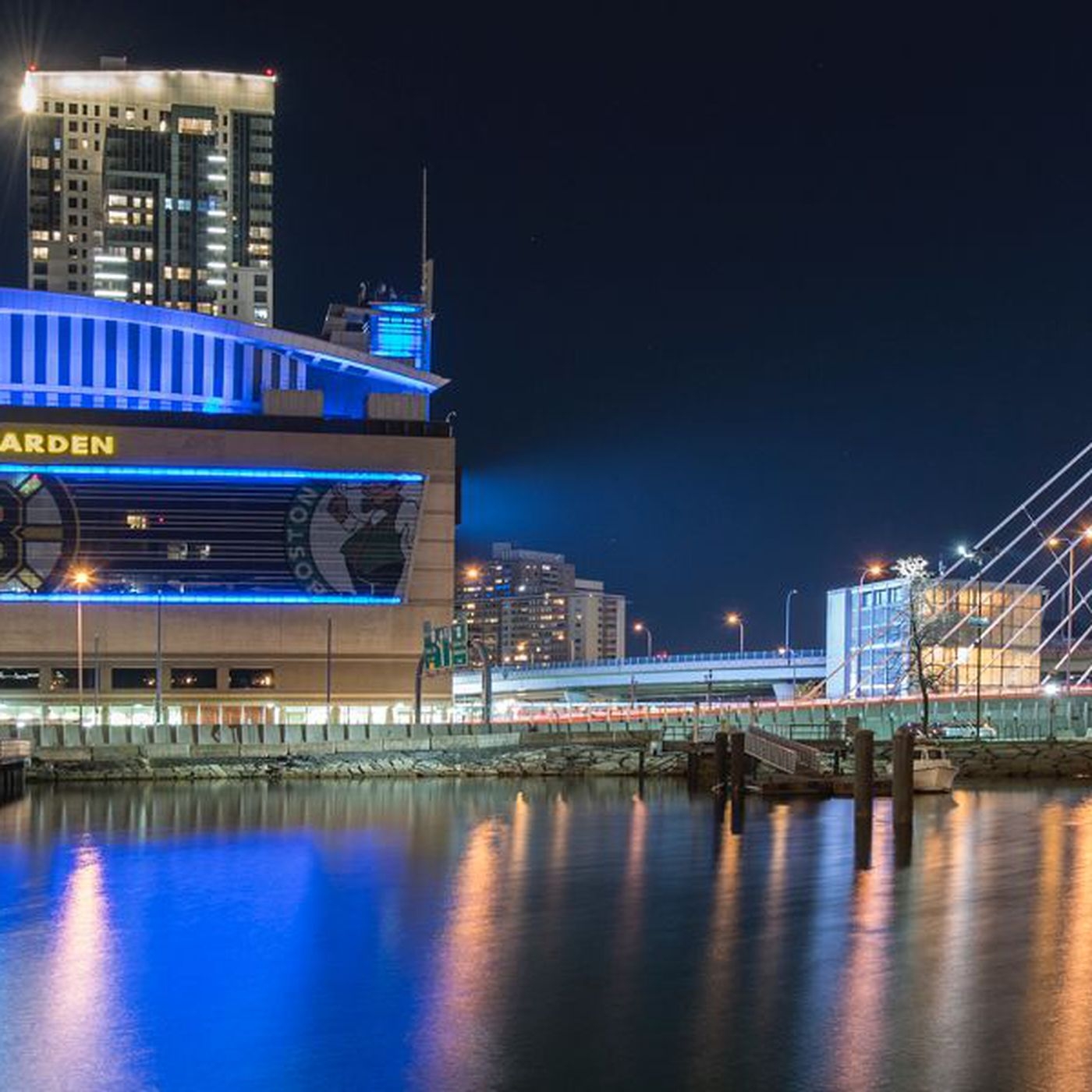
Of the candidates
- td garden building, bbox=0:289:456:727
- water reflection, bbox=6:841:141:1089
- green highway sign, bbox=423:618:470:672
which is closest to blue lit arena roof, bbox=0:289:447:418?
td garden building, bbox=0:289:456:727

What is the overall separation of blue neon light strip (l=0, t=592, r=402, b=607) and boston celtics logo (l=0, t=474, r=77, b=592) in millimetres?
642

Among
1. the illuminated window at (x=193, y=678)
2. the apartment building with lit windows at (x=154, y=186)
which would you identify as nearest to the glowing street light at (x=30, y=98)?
the apartment building with lit windows at (x=154, y=186)

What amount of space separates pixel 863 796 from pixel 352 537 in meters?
45.1

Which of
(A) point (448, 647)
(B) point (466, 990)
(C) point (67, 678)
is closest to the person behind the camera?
(B) point (466, 990)

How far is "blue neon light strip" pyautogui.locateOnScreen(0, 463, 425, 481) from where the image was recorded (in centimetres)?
8325

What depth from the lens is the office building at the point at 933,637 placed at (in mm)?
101688

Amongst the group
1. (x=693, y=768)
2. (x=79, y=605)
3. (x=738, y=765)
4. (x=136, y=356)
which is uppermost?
(x=136, y=356)

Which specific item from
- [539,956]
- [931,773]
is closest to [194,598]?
[931,773]

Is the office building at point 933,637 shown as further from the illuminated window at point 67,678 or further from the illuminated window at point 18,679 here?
the illuminated window at point 18,679

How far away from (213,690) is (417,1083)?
6433 centimetres

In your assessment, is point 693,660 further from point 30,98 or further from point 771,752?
point 30,98

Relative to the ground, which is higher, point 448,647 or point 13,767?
point 448,647

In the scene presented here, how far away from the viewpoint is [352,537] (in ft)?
281

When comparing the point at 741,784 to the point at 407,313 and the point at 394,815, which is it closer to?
the point at 394,815
